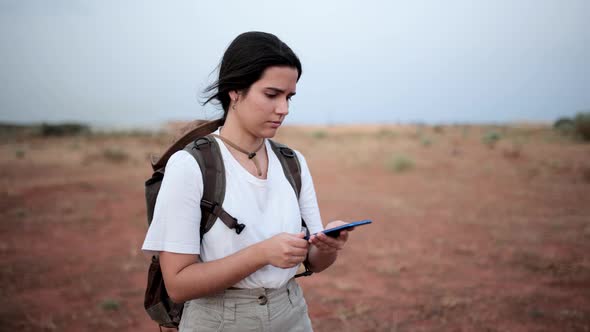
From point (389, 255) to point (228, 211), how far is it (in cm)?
556

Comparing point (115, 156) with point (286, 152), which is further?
point (115, 156)

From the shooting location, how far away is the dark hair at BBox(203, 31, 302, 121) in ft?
4.79

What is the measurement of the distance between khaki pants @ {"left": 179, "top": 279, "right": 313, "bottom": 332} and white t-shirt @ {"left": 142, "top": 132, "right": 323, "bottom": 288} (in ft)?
0.15

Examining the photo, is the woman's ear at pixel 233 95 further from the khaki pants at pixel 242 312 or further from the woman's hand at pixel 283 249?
the khaki pants at pixel 242 312

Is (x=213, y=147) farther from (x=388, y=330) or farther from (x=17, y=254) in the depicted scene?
(x=17, y=254)

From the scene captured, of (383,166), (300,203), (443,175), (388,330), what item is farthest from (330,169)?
(300,203)

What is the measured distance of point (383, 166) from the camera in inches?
→ 608

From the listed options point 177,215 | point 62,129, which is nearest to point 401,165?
point 177,215

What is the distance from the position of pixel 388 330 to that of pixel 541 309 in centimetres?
183

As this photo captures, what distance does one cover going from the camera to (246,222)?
140 centimetres

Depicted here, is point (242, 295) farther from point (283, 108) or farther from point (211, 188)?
point (283, 108)

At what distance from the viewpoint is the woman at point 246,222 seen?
1299mm

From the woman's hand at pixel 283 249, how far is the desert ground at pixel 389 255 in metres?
3.32

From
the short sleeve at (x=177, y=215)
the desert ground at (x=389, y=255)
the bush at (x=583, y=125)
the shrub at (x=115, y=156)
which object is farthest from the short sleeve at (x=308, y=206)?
the bush at (x=583, y=125)
